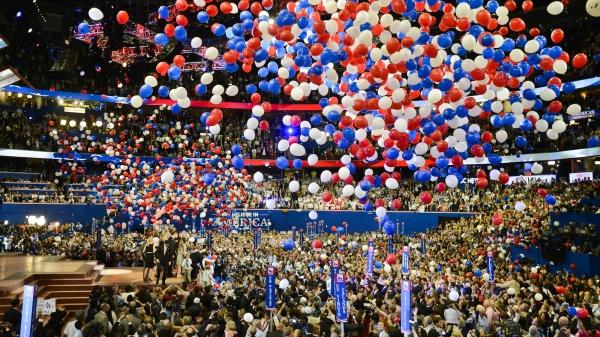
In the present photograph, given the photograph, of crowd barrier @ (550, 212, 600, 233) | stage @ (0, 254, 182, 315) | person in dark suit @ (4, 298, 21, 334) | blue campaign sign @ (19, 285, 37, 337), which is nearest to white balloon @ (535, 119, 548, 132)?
crowd barrier @ (550, 212, 600, 233)

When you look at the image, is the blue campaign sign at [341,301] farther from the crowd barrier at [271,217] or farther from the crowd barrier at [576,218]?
the crowd barrier at [271,217]

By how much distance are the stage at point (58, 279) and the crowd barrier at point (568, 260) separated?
10263 millimetres

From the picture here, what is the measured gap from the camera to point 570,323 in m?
9.03

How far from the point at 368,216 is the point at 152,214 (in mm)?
11023

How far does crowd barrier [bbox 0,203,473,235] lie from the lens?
80.3ft

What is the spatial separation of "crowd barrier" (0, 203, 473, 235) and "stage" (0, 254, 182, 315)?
9007 mm

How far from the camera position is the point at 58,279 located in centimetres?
1277

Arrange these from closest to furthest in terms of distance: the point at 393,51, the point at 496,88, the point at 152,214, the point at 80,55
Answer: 1. the point at 393,51
2. the point at 496,88
3. the point at 152,214
4. the point at 80,55

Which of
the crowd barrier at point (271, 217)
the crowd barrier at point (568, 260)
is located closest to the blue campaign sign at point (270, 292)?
the crowd barrier at point (568, 260)

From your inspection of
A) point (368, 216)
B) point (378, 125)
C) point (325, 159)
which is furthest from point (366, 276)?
point (325, 159)

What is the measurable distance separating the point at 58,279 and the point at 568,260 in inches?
513

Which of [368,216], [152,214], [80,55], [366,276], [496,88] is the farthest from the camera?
[80,55]

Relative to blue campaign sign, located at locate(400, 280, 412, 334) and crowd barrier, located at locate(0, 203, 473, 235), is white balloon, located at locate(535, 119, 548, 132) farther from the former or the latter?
crowd barrier, located at locate(0, 203, 473, 235)

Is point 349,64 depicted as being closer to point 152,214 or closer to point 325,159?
point 152,214
